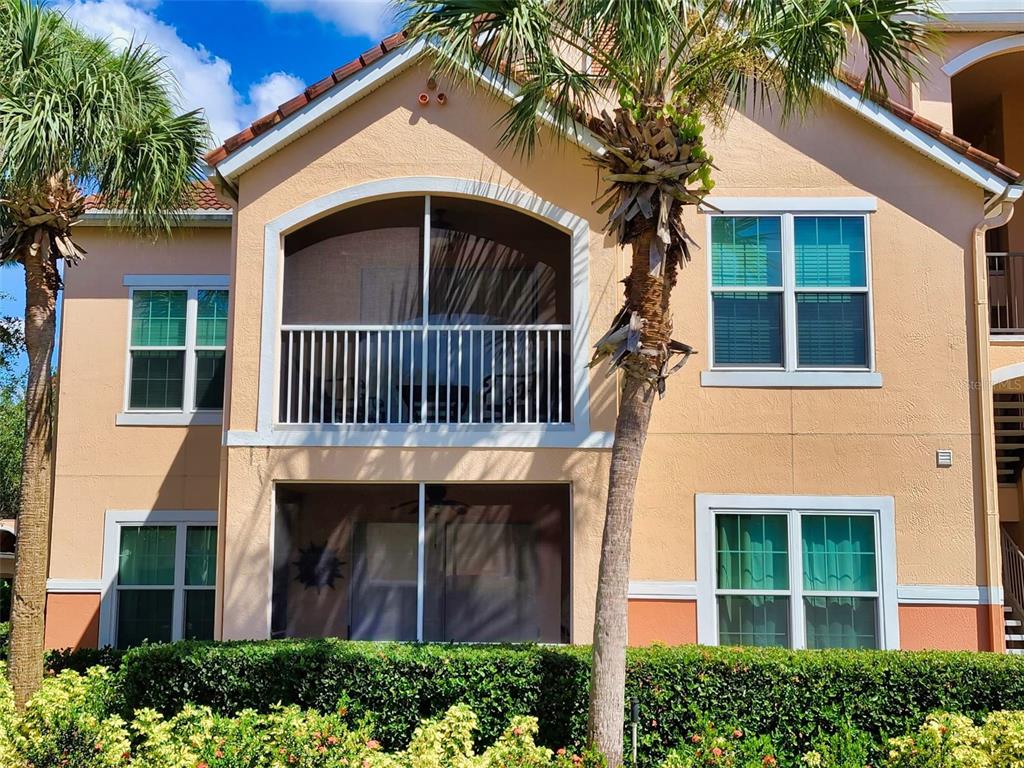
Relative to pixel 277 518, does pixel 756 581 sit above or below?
below

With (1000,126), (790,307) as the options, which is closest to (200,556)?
(790,307)

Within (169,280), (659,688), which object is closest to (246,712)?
(659,688)

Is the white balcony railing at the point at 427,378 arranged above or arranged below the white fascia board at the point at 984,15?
below

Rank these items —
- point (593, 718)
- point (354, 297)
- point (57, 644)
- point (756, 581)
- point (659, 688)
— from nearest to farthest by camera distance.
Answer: point (593, 718), point (659, 688), point (756, 581), point (354, 297), point (57, 644)

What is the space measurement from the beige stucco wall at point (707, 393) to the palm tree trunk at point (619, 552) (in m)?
2.32

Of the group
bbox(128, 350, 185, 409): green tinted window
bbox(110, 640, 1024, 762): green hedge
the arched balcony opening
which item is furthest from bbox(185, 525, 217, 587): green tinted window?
the arched balcony opening

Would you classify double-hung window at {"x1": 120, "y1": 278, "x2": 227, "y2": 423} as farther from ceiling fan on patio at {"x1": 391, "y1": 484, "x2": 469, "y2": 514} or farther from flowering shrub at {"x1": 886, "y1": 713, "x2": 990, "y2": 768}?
flowering shrub at {"x1": 886, "y1": 713, "x2": 990, "y2": 768}

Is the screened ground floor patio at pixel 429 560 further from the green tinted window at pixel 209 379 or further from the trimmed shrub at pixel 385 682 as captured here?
the green tinted window at pixel 209 379

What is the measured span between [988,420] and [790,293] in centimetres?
273

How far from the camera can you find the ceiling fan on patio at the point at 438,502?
457 inches

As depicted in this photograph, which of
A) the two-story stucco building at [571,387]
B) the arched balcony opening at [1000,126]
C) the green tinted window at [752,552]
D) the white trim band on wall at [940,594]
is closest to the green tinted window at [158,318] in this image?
the two-story stucco building at [571,387]

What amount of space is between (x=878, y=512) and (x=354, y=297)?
6.79 metres

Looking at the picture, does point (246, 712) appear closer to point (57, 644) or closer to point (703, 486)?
point (703, 486)

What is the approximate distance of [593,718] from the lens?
847 cm
